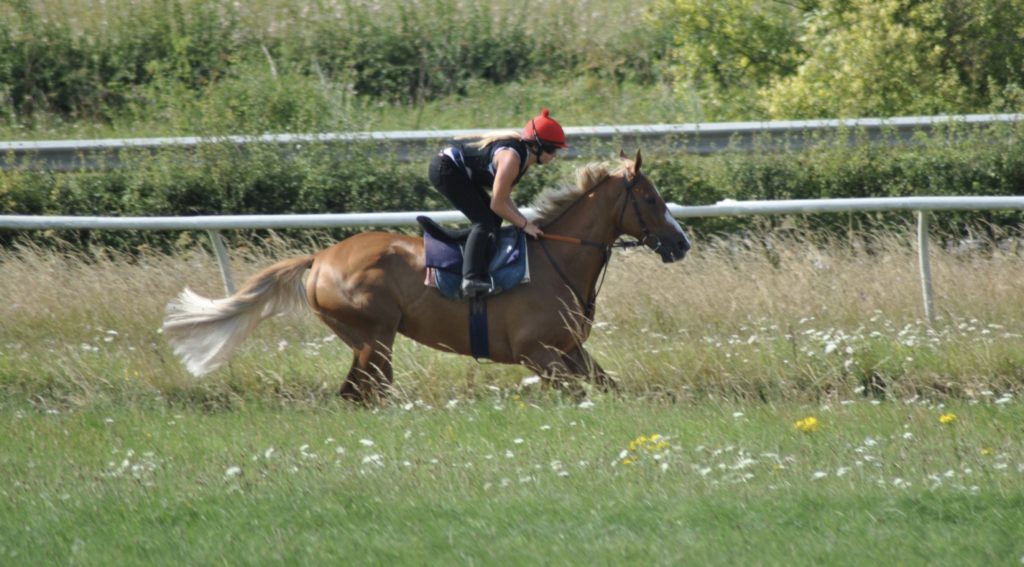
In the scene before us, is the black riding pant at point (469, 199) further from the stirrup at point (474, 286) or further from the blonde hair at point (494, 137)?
the blonde hair at point (494, 137)

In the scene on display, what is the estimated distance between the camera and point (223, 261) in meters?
9.64

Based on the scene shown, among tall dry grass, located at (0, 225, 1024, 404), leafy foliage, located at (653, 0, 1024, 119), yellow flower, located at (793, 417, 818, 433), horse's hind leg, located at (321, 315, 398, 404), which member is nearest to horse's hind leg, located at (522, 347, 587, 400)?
tall dry grass, located at (0, 225, 1024, 404)

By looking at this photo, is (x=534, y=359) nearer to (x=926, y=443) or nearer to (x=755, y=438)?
(x=755, y=438)

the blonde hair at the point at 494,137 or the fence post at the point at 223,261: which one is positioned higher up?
the blonde hair at the point at 494,137

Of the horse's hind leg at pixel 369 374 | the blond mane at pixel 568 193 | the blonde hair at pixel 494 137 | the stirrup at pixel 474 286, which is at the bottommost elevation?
the horse's hind leg at pixel 369 374

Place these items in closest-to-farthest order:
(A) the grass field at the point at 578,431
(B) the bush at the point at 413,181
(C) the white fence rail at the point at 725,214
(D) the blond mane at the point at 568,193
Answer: (A) the grass field at the point at 578,431, (D) the blond mane at the point at 568,193, (C) the white fence rail at the point at 725,214, (B) the bush at the point at 413,181

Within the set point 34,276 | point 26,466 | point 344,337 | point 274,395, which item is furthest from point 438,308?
point 34,276

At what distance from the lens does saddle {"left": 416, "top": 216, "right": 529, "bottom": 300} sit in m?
8.30

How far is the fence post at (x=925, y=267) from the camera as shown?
906cm

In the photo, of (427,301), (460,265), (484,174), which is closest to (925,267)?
(484,174)

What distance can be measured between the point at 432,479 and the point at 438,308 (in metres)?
2.15

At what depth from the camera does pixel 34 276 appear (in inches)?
416

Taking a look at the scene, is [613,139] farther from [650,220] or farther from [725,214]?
[650,220]

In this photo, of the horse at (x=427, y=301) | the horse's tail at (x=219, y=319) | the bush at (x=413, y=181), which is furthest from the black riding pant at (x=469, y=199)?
the bush at (x=413, y=181)
